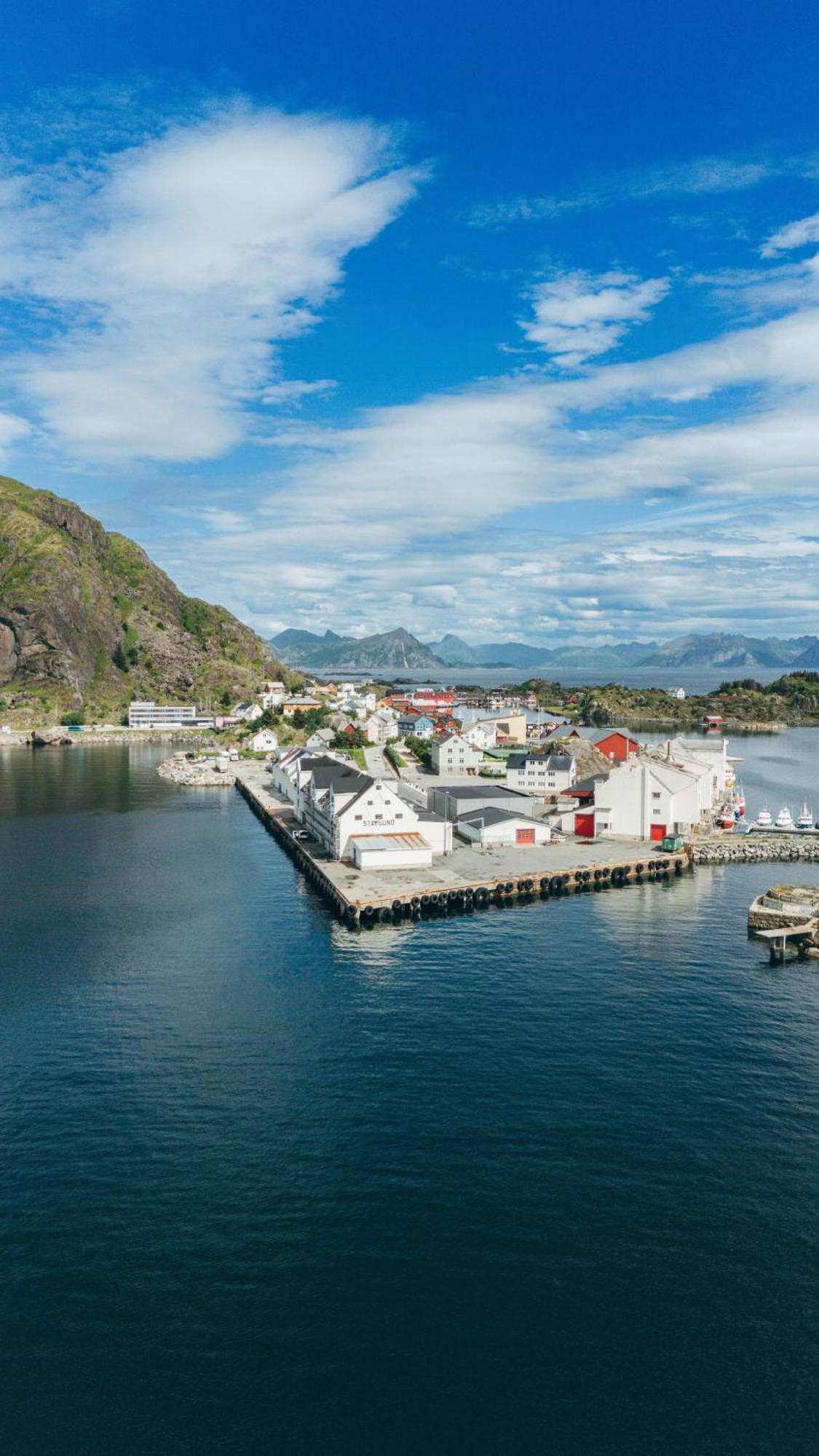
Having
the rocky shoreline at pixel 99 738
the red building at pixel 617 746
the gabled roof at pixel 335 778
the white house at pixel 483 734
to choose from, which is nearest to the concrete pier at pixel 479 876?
the gabled roof at pixel 335 778

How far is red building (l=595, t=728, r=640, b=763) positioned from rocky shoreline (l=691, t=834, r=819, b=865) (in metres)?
38.9

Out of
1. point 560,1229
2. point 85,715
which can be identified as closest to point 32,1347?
point 560,1229

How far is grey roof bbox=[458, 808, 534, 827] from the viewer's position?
71.6 metres

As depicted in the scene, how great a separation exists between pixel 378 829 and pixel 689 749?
2000 inches

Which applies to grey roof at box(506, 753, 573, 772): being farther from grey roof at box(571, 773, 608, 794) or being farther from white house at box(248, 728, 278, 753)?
white house at box(248, 728, 278, 753)

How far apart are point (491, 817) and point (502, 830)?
1.78 m

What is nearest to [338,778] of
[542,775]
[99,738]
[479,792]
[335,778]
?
[335,778]

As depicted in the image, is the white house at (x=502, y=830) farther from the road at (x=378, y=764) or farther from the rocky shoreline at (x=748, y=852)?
the road at (x=378, y=764)

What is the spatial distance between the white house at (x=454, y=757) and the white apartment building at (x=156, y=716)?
321ft

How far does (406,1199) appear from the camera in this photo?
80.2ft

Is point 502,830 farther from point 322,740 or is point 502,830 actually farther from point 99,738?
point 99,738

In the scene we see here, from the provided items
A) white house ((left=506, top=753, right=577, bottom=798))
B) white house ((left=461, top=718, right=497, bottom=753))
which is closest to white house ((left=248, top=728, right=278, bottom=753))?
white house ((left=461, top=718, right=497, bottom=753))

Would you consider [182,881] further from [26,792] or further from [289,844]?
[26,792]

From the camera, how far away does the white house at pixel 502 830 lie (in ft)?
231
